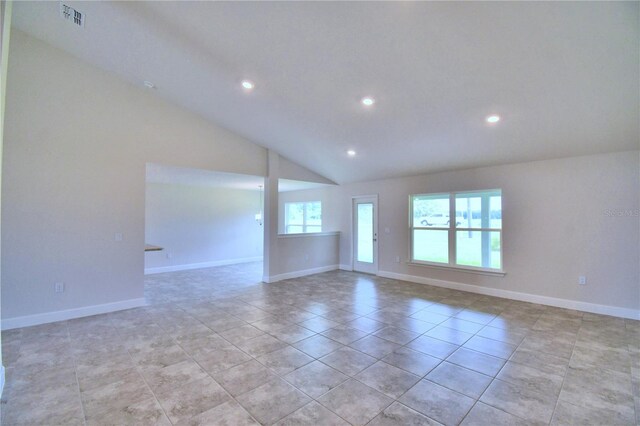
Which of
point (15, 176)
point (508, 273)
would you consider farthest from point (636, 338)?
point (15, 176)

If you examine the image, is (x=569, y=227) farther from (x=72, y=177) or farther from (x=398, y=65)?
(x=72, y=177)

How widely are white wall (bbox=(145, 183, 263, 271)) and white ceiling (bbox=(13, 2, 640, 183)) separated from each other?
11.3 feet

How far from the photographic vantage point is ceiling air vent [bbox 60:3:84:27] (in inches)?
121

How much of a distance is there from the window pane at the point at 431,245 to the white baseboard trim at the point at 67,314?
209 inches

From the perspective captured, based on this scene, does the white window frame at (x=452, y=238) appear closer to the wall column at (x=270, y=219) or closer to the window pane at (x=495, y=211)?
the window pane at (x=495, y=211)

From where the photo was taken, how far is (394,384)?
2381mm

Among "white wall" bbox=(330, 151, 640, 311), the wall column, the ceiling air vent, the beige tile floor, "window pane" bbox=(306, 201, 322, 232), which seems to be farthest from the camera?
"window pane" bbox=(306, 201, 322, 232)

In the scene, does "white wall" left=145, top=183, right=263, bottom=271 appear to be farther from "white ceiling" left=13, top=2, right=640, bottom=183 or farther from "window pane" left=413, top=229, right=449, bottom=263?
"window pane" left=413, top=229, right=449, bottom=263

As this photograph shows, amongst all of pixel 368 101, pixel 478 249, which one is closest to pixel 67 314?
pixel 368 101

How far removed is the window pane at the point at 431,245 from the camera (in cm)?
581

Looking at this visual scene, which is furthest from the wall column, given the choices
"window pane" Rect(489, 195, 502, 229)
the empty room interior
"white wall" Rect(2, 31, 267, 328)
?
"window pane" Rect(489, 195, 502, 229)

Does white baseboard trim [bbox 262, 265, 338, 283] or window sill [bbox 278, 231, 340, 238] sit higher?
window sill [bbox 278, 231, 340, 238]

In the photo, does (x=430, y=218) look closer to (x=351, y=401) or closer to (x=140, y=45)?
(x=351, y=401)

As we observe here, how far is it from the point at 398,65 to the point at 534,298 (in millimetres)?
4324
